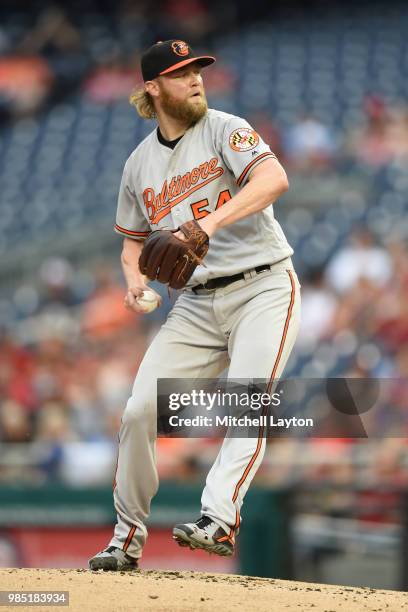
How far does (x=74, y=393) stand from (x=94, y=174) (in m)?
4.27

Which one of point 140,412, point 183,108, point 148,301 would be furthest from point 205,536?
point 183,108

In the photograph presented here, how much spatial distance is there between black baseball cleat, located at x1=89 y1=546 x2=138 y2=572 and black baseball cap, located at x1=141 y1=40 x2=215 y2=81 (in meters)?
1.49

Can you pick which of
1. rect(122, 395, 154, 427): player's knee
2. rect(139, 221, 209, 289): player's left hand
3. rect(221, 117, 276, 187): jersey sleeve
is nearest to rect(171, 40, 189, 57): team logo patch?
rect(221, 117, 276, 187): jersey sleeve

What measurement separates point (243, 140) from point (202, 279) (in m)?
0.45

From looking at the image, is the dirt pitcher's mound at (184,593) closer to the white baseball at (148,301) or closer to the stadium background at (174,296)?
the white baseball at (148,301)

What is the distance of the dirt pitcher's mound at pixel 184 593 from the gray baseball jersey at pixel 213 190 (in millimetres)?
926

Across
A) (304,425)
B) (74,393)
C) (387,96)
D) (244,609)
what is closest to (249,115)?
(387,96)

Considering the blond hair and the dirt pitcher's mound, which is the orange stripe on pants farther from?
the blond hair

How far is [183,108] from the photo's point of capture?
336cm

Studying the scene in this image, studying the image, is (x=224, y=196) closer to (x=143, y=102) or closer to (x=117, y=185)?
(x=143, y=102)

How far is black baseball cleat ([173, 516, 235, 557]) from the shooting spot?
3.07 metres

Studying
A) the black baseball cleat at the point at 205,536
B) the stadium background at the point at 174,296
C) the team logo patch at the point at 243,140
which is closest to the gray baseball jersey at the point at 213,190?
the team logo patch at the point at 243,140

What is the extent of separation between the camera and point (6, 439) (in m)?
6.63

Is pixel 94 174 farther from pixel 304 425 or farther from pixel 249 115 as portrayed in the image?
pixel 304 425
